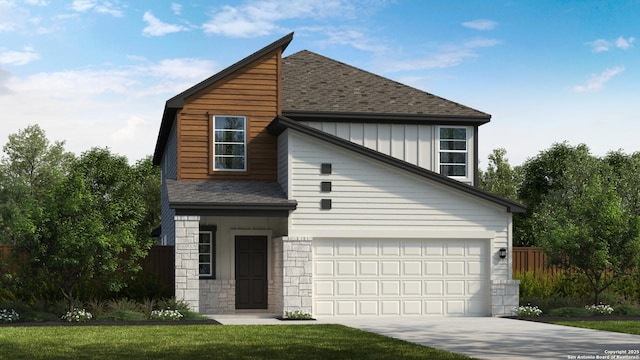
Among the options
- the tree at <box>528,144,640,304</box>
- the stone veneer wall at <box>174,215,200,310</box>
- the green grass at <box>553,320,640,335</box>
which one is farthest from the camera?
the tree at <box>528,144,640,304</box>

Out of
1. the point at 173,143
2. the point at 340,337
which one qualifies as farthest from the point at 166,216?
the point at 340,337

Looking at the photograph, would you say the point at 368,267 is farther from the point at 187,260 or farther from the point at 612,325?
the point at 612,325

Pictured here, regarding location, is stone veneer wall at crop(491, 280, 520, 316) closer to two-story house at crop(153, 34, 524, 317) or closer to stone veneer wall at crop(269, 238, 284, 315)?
two-story house at crop(153, 34, 524, 317)

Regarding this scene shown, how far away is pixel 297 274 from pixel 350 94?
25.1 feet

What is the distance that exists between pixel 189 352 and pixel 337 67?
59.2ft

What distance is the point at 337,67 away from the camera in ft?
102

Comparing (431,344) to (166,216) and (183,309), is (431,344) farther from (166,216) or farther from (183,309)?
(166,216)

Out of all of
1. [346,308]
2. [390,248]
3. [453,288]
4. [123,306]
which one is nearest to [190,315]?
[123,306]

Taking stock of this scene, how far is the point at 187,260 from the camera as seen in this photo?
23.0m

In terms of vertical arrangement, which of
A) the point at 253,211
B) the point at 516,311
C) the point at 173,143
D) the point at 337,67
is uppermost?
the point at 337,67

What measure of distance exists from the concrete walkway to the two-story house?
4.27 ft

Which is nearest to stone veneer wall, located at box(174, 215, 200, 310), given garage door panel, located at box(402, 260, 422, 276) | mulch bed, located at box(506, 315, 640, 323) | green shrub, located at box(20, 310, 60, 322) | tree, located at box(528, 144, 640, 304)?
green shrub, located at box(20, 310, 60, 322)

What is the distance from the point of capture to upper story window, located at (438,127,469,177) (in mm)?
28359

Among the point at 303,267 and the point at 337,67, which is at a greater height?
the point at 337,67
